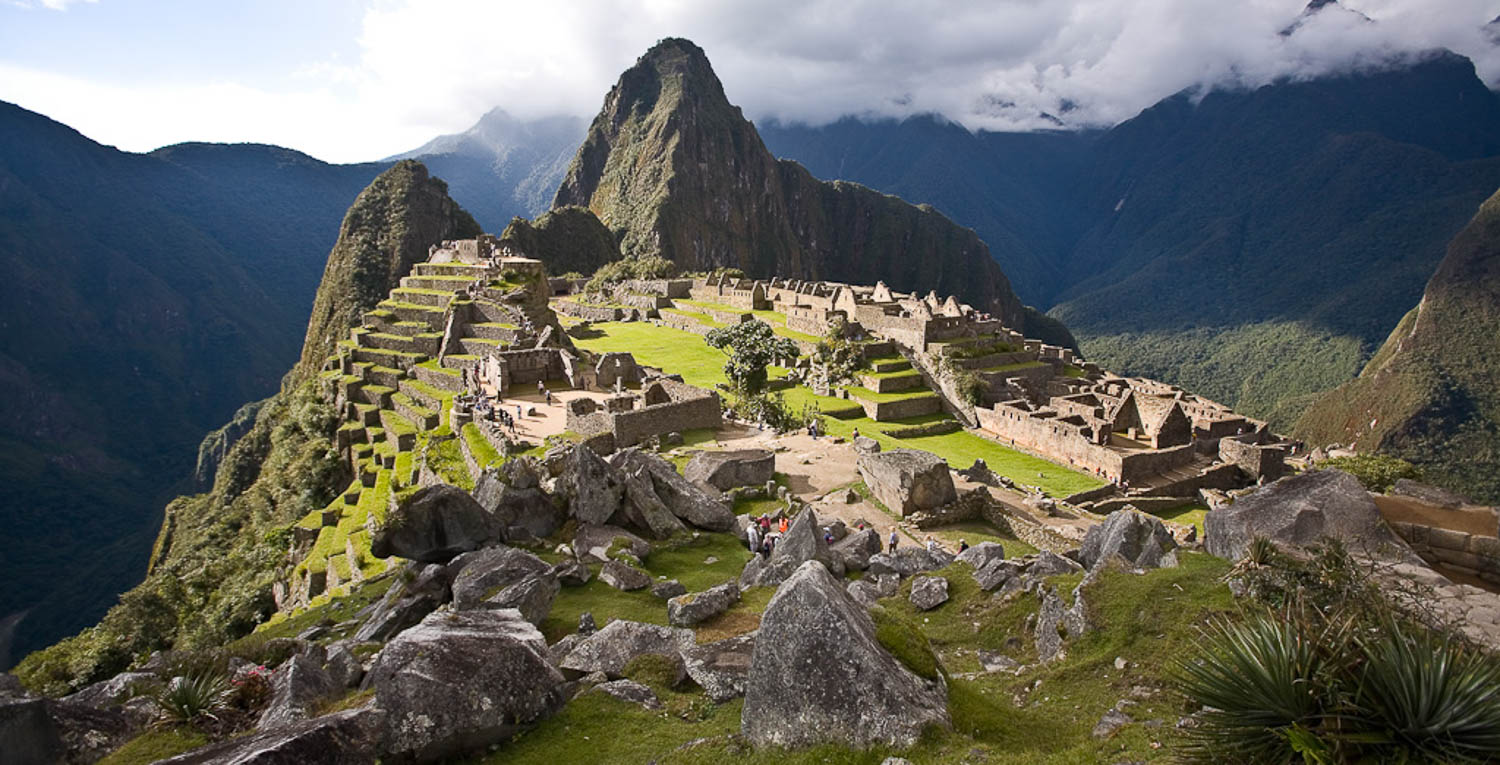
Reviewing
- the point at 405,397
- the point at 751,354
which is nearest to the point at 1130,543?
the point at 751,354

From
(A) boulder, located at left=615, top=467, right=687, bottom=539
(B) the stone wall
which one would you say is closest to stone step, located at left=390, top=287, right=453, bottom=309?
(A) boulder, located at left=615, top=467, right=687, bottom=539

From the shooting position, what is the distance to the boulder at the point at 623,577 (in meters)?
11.3

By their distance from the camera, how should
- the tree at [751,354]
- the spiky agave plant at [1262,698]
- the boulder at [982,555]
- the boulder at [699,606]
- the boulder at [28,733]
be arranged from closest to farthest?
1. the spiky agave plant at [1262,698]
2. the boulder at [28,733]
3. the boulder at [699,606]
4. the boulder at [982,555]
5. the tree at [751,354]

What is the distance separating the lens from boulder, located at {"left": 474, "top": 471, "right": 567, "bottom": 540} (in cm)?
1401

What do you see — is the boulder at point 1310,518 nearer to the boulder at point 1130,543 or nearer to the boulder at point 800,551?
the boulder at point 1130,543

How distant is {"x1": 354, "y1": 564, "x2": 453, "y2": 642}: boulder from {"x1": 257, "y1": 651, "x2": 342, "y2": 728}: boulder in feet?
6.37

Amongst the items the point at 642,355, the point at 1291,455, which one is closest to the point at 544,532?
the point at 642,355

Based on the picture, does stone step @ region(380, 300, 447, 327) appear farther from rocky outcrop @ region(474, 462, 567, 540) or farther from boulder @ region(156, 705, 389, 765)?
boulder @ region(156, 705, 389, 765)

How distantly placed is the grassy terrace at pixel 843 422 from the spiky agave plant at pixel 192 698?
79.9 feet

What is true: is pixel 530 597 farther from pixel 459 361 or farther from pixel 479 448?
pixel 459 361

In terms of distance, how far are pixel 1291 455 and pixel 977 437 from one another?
1512 centimetres

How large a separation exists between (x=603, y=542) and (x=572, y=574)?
6.05ft

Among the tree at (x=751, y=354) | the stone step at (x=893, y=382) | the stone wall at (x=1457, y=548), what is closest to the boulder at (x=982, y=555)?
the stone wall at (x=1457, y=548)

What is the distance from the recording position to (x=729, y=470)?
59.2 ft
